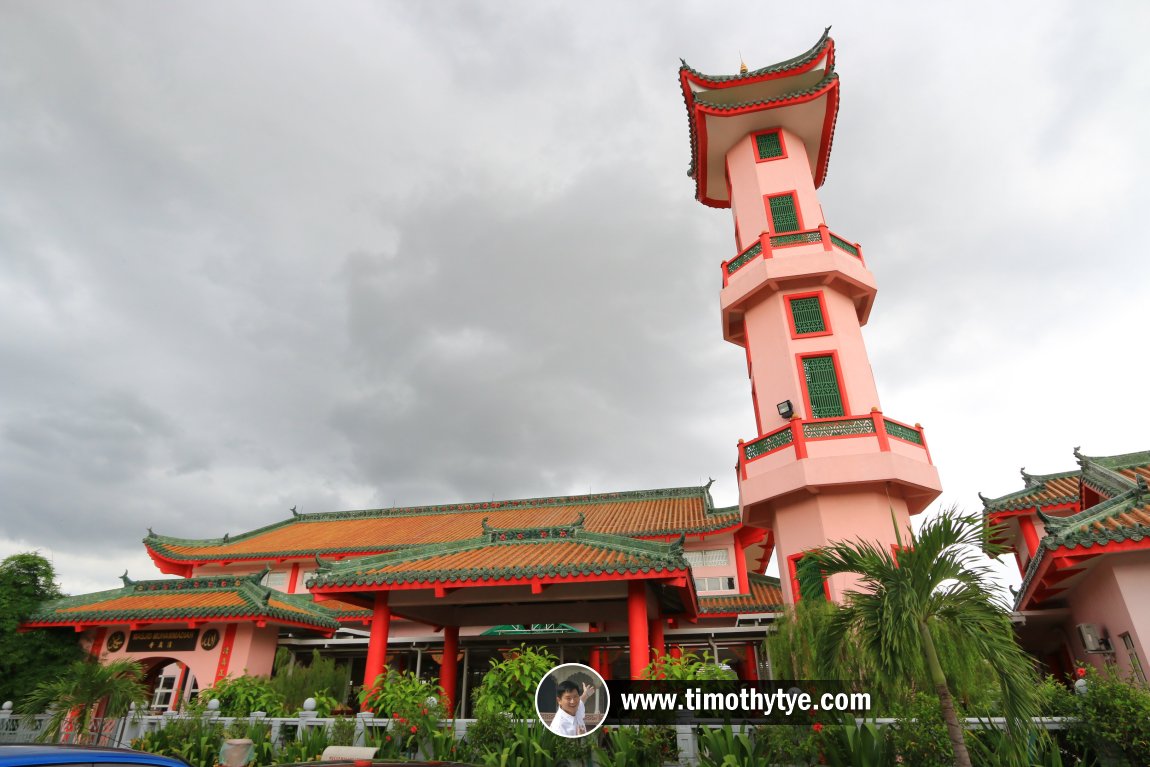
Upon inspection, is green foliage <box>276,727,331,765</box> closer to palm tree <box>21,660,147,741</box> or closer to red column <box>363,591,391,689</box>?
red column <box>363,591,391,689</box>

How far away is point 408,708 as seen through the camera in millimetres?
9055

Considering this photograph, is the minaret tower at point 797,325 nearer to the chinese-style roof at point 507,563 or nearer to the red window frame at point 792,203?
the red window frame at point 792,203

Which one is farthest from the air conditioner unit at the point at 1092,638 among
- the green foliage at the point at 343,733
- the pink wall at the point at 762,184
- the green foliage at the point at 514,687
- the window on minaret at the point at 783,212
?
the green foliage at the point at 343,733

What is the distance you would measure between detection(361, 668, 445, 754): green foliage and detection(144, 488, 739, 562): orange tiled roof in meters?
12.4

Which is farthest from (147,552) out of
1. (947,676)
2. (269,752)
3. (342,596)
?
(947,676)

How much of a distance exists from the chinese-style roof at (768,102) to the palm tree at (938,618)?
17.1m

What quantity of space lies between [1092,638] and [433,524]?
24026mm

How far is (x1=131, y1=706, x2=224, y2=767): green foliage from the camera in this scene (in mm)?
9644

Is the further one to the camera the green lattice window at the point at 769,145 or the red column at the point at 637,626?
the green lattice window at the point at 769,145

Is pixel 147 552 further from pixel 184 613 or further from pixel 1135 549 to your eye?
pixel 1135 549

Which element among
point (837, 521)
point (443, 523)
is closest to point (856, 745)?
point (837, 521)

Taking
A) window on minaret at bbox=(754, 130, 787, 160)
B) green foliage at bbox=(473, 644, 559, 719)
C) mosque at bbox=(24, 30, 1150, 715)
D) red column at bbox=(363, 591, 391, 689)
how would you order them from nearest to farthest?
green foliage at bbox=(473, 644, 559, 719), red column at bbox=(363, 591, 391, 689), mosque at bbox=(24, 30, 1150, 715), window on minaret at bbox=(754, 130, 787, 160)

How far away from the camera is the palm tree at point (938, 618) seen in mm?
5797

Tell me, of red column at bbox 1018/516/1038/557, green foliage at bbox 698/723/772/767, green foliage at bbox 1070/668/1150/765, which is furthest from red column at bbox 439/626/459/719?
red column at bbox 1018/516/1038/557
